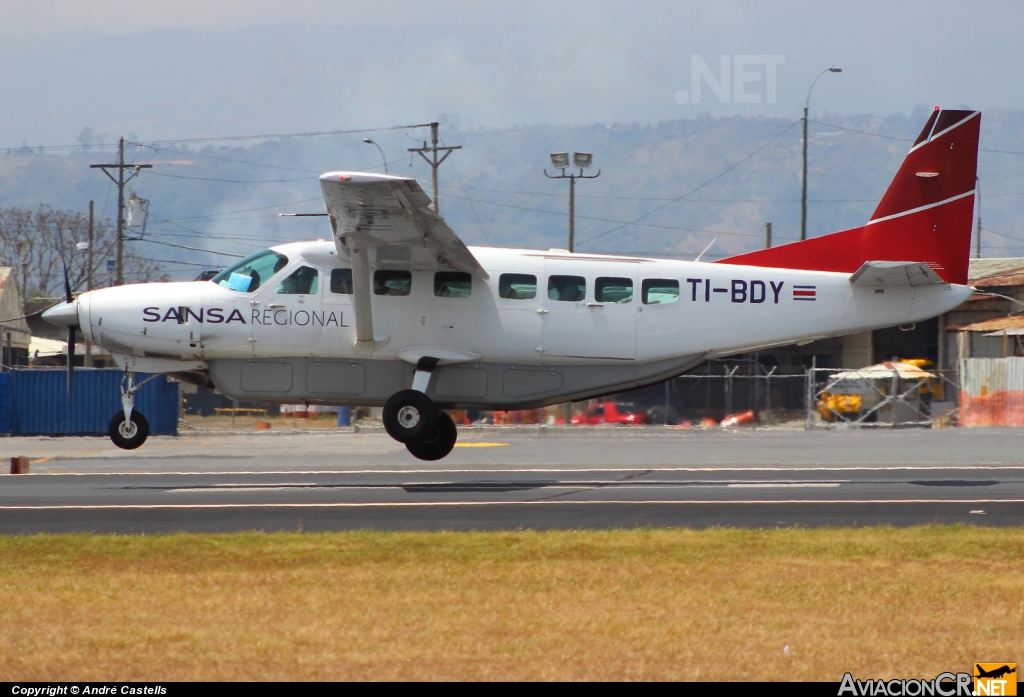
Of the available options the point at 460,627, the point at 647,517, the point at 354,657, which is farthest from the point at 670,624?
the point at 647,517

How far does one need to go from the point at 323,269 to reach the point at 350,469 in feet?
17.0

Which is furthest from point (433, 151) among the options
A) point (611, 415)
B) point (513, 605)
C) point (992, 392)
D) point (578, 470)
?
point (513, 605)

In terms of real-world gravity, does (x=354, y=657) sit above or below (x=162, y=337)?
below

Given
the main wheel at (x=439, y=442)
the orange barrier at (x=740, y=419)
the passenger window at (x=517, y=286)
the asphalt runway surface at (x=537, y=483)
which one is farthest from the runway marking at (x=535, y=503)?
the orange barrier at (x=740, y=419)

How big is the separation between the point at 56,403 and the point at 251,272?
69.6 ft

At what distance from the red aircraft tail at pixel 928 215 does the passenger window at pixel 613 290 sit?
5.96 ft

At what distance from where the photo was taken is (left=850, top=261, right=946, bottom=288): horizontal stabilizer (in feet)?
54.9

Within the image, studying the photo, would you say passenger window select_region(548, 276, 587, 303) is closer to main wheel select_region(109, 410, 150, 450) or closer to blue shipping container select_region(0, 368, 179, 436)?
main wheel select_region(109, 410, 150, 450)

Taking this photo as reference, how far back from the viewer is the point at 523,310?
57.5 feet

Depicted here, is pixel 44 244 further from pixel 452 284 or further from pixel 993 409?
pixel 452 284

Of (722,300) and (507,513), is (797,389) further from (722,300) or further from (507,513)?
(507,513)

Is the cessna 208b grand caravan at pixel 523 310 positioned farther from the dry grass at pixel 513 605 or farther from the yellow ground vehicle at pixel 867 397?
the yellow ground vehicle at pixel 867 397

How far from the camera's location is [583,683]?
→ 6.48m

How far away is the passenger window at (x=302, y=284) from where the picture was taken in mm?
17812
